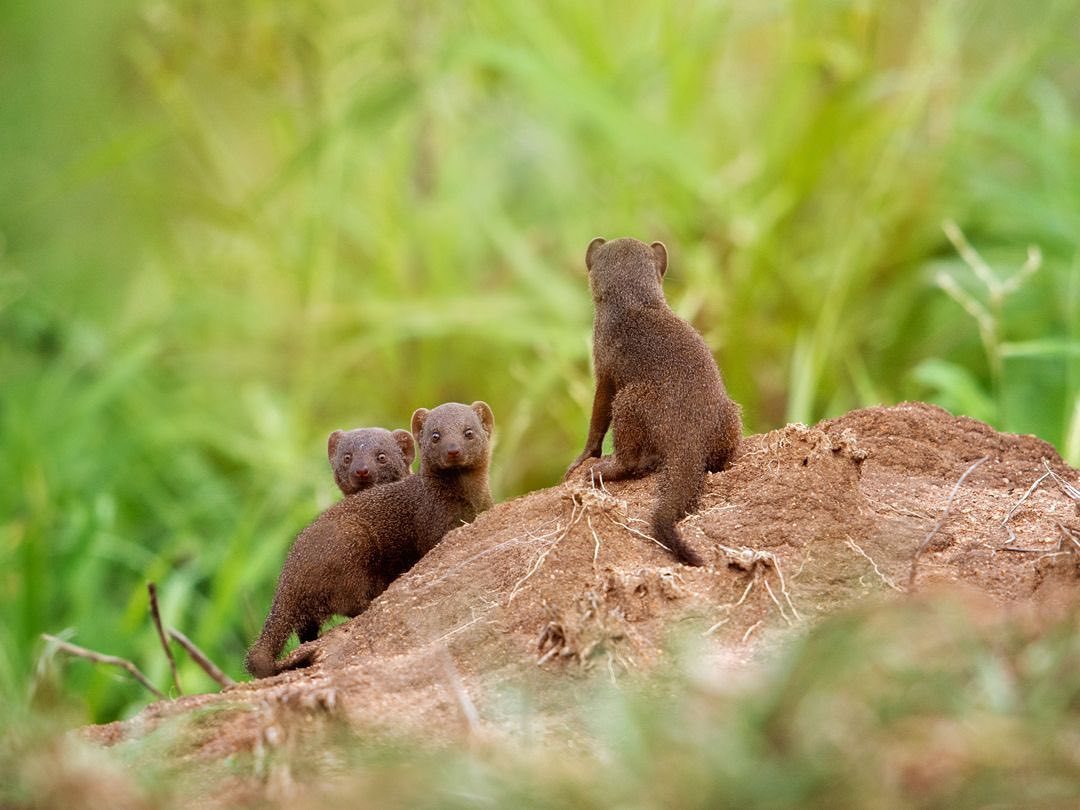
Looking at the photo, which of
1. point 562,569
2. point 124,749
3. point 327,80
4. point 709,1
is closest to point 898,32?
point 709,1

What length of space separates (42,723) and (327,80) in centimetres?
695

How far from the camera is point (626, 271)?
14.7 ft

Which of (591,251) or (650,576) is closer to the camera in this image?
(650,576)

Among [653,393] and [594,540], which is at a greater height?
[653,393]

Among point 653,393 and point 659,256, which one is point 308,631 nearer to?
point 653,393

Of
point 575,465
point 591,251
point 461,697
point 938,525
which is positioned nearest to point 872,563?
point 938,525

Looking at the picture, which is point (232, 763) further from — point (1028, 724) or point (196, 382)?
point (196, 382)

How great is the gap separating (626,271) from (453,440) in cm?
82

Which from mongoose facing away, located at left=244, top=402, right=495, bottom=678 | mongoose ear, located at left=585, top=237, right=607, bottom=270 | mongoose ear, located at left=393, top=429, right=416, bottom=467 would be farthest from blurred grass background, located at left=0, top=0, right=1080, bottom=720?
mongoose facing away, located at left=244, top=402, right=495, bottom=678

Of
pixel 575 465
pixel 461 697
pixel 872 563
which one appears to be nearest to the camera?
pixel 461 697

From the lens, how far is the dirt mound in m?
2.75

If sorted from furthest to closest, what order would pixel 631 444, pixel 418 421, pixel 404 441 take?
pixel 404 441, pixel 418 421, pixel 631 444

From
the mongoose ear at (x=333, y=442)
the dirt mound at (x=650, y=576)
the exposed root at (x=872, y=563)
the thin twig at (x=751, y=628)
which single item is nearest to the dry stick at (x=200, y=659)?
the dirt mound at (x=650, y=576)

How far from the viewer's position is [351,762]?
230 centimetres
